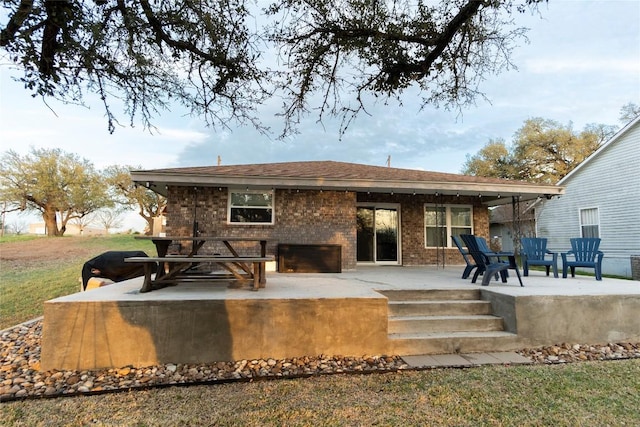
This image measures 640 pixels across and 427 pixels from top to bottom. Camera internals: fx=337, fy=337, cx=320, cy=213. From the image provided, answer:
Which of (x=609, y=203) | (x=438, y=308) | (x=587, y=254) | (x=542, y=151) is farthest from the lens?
(x=542, y=151)

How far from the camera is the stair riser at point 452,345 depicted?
4.20 meters

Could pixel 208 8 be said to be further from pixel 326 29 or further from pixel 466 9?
pixel 466 9

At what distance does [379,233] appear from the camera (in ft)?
35.0

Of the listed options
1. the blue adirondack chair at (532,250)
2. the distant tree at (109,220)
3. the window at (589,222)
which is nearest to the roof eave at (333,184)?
the blue adirondack chair at (532,250)

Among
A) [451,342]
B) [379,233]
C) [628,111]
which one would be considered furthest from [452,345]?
[628,111]

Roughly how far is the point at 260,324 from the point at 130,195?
30.5 meters

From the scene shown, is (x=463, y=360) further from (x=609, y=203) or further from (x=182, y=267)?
(x=609, y=203)

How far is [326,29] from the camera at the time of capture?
528 centimetres

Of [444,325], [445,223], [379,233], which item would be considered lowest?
[444,325]

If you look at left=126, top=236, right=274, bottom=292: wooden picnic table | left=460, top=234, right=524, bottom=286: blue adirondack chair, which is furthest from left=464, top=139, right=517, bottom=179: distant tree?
left=126, top=236, right=274, bottom=292: wooden picnic table

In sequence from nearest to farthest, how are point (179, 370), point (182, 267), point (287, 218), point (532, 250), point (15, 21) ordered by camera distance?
point (179, 370) < point (15, 21) < point (182, 267) < point (532, 250) < point (287, 218)

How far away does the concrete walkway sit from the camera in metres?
3.89

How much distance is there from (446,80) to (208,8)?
4.23m

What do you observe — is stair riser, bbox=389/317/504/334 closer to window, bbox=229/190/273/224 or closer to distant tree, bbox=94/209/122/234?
window, bbox=229/190/273/224
